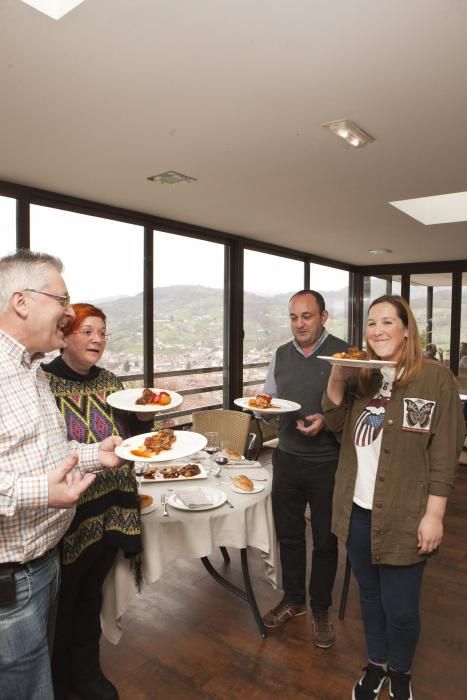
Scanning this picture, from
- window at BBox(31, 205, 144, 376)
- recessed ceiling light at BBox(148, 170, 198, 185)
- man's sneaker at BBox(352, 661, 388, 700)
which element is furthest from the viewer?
window at BBox(31, 205, 144, 376)

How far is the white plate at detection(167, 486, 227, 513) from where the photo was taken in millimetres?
2074

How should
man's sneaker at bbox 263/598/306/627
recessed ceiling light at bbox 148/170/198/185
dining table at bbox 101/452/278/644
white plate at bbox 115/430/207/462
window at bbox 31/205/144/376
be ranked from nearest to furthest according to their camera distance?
white plate at bbox 115/430/207/462, dining table at bbox 101/452/278/644, man's sneaker at bbox 263/598/306/627, recessed ceiling light at bbox 148/170/198/185, window at bbox 31/205/144/376

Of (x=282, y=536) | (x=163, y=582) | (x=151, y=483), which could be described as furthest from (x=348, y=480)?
(x=163, y=582)

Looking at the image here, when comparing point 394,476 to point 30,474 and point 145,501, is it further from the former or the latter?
point 30,474

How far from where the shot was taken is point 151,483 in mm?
2391

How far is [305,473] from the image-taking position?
7.57ft

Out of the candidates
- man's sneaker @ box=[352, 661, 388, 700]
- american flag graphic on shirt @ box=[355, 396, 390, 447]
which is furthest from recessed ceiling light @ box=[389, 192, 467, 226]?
man's sneaker @ box=[352, 661, 388, 700]

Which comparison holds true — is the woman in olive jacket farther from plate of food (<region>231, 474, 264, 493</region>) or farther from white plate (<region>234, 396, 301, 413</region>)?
plate of food (<region>231, 474, 264, 493</region>)

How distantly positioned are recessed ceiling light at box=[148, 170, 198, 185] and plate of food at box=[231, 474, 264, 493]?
2.09 metres

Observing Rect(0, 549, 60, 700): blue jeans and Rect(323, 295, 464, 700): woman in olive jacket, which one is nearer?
Rect(0, 549, 60, 700): blue jeans

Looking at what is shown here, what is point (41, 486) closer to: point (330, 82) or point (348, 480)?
point (348, 480)

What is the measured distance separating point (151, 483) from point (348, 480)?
1047mm

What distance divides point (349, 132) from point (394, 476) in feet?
5.95

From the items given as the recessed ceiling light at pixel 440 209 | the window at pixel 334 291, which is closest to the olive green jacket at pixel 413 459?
the recessed ceiling light at pixel 440 209
